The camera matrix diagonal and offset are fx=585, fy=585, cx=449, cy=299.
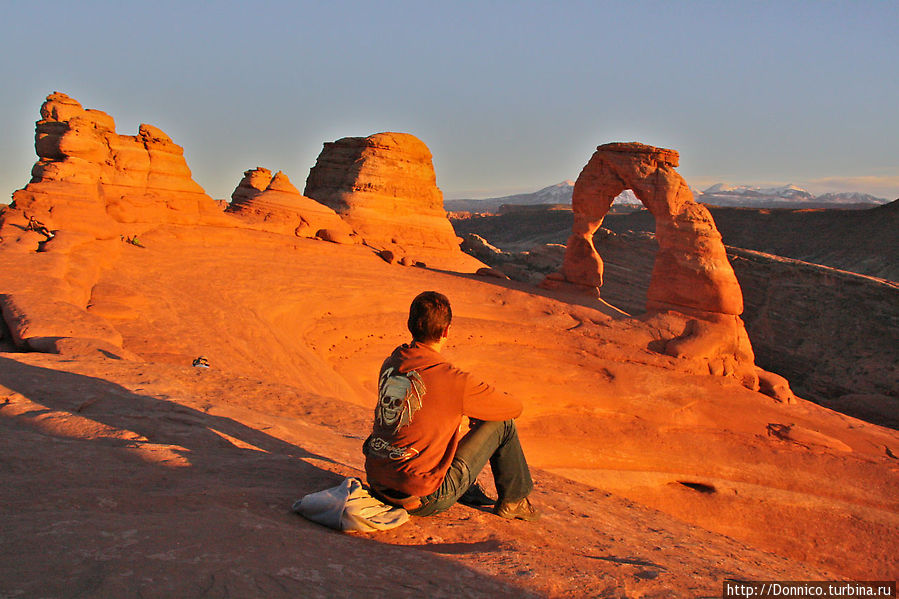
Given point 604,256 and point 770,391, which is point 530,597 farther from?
point 604,256

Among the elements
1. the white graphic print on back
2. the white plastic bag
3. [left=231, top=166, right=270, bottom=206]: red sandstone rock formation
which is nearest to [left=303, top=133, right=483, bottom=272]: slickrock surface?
[left=231, top=166, right=270, bottom=206]: red sandstone rock formation

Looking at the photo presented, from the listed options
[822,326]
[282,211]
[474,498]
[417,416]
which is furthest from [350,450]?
[822,326]

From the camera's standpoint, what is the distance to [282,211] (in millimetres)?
17953

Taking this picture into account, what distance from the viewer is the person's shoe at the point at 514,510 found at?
331cm

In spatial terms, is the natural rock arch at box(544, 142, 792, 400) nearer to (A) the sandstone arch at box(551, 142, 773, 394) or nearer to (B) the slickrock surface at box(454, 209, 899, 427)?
(A) the sandstone arch at box(551, 142, 773, 394)

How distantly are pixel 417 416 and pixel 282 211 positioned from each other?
53.2 feet

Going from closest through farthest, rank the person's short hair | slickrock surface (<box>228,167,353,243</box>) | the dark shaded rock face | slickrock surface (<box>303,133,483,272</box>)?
the person's short hair → slickrock surface (<box>228,167,353,243</box>) → the dark shaded rock face → slickrock surface (<box>303,133,483,272</box>)

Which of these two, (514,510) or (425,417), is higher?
(425,417)

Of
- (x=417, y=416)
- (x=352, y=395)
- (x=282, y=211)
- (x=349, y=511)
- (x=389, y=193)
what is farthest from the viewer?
(x=389, y=193)

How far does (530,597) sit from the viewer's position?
7.13 feet

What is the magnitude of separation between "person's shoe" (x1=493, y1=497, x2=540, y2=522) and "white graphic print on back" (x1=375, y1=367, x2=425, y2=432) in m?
0.88

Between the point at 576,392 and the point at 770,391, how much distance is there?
4.97 meters

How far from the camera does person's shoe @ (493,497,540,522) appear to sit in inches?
130

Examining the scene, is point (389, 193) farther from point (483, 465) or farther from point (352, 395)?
point (483, 465)
